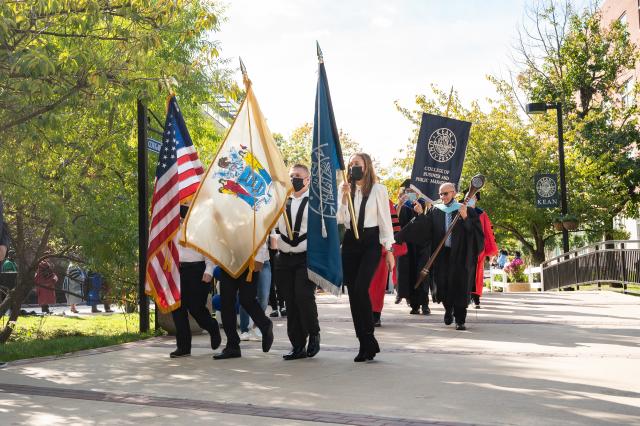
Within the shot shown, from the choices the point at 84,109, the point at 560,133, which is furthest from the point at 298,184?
the point at 560,133

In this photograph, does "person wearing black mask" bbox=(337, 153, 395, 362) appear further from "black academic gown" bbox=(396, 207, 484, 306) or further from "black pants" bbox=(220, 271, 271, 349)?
"black academic gown" bbox=(396, 207, 484, 306)

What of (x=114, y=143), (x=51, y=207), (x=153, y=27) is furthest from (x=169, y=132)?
→ (x=114, y=143)

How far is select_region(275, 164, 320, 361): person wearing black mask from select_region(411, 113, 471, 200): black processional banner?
248 inches

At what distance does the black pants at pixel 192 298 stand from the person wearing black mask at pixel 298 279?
0.89m

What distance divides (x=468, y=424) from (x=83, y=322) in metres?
15.5

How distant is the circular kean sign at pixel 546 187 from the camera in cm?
2633

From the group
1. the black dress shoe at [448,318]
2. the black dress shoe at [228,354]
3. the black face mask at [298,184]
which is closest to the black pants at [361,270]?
the black face mask at [298,184]

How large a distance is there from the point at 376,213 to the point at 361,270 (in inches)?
22.8

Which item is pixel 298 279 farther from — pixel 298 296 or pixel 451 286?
pixel 451 286

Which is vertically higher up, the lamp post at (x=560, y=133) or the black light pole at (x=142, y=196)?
the lamp post at (x=560, y=133)

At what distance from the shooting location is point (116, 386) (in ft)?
23.3

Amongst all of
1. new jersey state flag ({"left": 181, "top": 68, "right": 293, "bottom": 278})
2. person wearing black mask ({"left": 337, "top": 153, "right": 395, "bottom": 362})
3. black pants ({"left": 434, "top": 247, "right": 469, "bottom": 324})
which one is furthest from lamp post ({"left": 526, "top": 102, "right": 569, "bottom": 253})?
person wearing black mask ({"left": 337, "top": 153, "right": 395, "bottom": 362})

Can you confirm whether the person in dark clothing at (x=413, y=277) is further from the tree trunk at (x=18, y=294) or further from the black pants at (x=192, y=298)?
the tree trunk at (x=18, y=294)

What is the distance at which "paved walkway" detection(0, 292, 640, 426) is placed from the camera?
5609 millimetres
